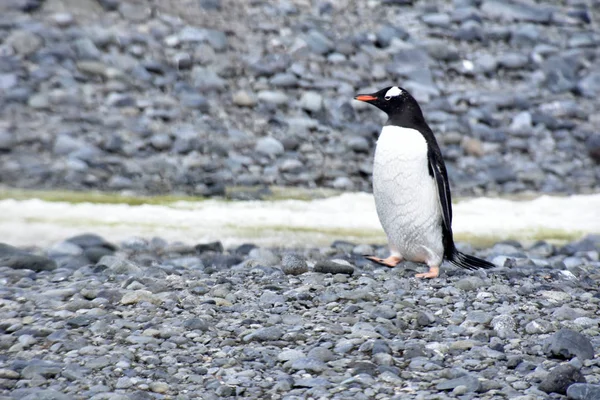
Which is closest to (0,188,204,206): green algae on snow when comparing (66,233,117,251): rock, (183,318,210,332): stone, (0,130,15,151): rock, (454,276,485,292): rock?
(0,130,15,151): rock

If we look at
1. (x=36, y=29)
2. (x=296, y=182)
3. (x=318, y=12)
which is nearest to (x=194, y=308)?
(x=296, y=182)

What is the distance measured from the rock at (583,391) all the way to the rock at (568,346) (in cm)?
26

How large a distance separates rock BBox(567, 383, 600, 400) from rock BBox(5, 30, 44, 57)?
18.2 feet

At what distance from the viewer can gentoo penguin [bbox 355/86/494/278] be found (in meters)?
3.94

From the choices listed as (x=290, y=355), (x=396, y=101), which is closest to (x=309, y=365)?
(x=290, y=355)

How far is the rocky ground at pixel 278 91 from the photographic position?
21.1 feet

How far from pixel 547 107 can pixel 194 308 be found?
5103 millimetres

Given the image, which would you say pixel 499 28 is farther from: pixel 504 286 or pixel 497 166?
pixel 504 286

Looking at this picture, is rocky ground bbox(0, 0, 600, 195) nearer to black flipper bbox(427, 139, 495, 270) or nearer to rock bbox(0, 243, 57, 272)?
rock bbox(0, 243, 57, 272)

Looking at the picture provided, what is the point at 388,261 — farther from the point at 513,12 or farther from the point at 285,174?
the point at 513,12

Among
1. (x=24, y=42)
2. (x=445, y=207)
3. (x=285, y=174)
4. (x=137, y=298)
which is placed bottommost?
(x=137, y=298)

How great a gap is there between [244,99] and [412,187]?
331 cm

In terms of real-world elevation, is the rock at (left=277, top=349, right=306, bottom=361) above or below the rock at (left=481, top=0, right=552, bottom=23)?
below

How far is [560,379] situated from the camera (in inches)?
109
